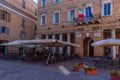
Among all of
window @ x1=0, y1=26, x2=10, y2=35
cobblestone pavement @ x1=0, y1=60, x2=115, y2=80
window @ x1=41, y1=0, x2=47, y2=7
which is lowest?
cobblestone pavement @ x1=0, y1=60, x2=115, y2=80

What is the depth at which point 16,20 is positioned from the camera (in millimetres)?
35906

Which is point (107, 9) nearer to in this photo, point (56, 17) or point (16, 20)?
point (56, 17)

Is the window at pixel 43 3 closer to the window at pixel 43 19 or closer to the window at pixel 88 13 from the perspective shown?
the window at pixel 43 19

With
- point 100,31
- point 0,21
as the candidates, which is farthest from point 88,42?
point 0,21

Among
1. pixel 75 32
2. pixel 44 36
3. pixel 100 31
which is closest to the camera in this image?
pixel 100 31

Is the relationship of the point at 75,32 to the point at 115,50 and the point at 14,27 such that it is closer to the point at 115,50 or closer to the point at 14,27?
the point at 115,50

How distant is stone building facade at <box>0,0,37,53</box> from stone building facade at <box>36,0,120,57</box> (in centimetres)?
523

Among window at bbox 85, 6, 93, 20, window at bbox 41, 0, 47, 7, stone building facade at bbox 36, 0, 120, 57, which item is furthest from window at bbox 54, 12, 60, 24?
window at bbox 85, 6, 93, 20

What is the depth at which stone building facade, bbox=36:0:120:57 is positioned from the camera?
2444 centimetres

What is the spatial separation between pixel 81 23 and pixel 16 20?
46.9ft

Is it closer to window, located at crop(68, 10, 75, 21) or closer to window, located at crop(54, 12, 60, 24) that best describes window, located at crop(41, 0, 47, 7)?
window, located at crop(54, 12, 60, 24)

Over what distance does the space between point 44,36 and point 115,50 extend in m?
12.8

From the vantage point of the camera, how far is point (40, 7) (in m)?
32.8

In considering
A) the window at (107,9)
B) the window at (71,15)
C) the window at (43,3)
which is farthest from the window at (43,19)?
the window at (107,9)
